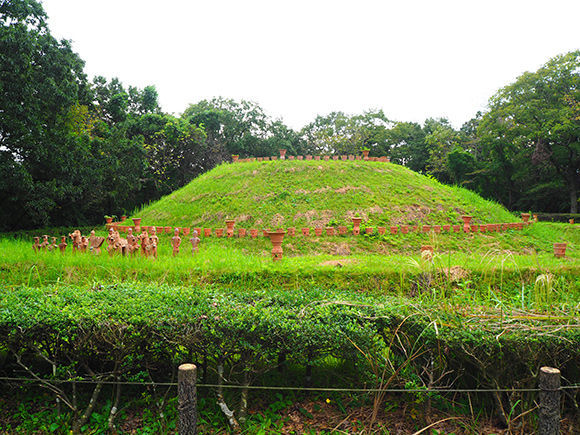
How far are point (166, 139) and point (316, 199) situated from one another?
1598 cm

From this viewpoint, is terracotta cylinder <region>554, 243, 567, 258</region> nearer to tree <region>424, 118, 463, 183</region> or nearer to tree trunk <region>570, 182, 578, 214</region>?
tree trunk <region>570, 182, 578, 214</region>

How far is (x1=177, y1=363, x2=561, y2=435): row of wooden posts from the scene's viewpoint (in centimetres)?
232

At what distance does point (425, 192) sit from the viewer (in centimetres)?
1448

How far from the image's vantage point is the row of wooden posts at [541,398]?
2316 millimetres

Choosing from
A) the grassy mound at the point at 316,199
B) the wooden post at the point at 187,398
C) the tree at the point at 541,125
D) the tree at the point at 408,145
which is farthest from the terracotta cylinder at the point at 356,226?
the tree at the point at 408,145

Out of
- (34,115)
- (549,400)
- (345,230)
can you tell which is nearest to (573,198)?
(345,230)

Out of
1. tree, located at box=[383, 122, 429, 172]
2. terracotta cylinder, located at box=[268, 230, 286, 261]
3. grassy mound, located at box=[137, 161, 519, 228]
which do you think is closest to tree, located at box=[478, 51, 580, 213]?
tree, located at box=[383, 122, 429, 172]

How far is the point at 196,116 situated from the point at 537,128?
2556 cm

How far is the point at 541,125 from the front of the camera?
74.5ft

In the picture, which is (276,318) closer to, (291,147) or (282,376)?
(282,376)

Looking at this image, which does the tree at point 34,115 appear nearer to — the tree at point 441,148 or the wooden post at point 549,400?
the wooden post at point 549,400

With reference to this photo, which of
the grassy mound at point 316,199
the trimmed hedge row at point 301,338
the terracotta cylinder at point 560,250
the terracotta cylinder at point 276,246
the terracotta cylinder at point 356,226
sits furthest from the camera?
the grassy mound at point 316,199

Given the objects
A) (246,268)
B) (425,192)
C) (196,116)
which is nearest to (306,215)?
(425,192)

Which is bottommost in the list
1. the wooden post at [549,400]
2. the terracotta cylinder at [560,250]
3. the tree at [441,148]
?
the terracotta cylinder at [560,250]
